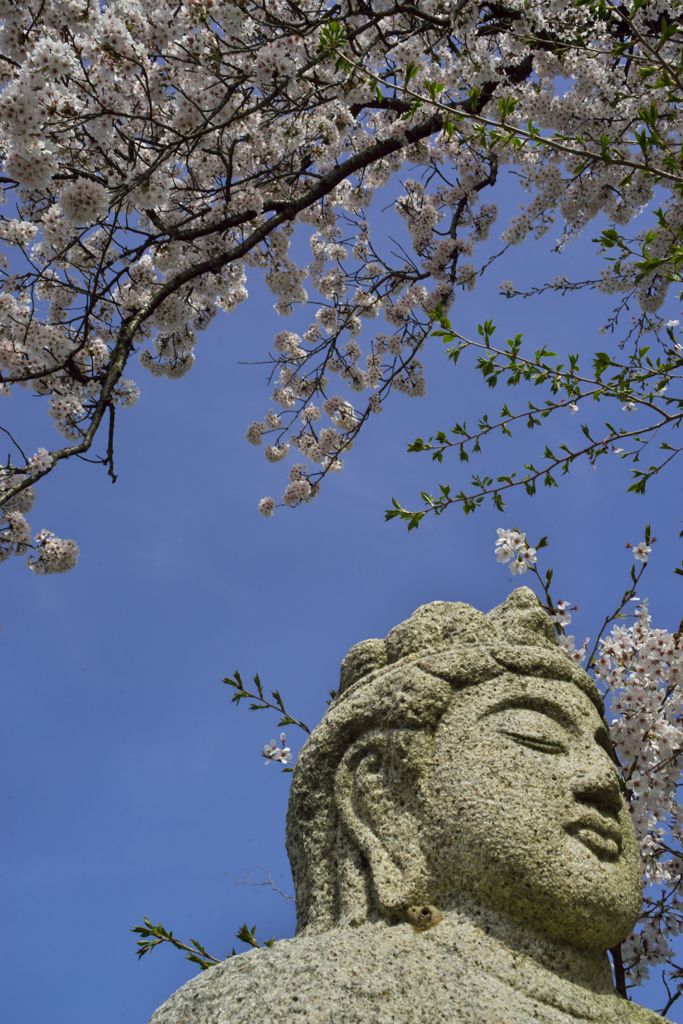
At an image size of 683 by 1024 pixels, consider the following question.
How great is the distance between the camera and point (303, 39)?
16.9 ft

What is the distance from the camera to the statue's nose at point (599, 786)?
2557mm

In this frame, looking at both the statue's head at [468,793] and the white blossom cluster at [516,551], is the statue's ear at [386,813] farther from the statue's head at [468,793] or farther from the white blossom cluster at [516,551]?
the white blossom cluster at [516,551]

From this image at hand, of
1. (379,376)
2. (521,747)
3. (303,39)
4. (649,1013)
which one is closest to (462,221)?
(379,376)

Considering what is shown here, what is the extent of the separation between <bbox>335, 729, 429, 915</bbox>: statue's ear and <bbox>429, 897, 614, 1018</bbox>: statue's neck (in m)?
0.13

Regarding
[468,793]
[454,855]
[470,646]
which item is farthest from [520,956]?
[470,646]

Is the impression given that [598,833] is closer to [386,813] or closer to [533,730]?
[533,730]

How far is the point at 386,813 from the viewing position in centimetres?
267

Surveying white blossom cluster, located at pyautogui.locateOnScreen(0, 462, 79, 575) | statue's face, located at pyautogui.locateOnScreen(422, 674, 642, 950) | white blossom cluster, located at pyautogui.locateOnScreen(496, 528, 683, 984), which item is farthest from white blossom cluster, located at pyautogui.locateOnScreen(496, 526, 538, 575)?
white blossom cluster, located at pyautogui.locateOnScreen(0, 462, 79, 575)

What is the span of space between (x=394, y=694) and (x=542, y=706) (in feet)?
1.49

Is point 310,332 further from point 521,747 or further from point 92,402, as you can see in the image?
point 521,747

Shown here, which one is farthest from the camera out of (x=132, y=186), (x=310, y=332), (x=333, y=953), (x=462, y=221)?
(x=310, y=332)

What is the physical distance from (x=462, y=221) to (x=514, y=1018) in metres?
6.61

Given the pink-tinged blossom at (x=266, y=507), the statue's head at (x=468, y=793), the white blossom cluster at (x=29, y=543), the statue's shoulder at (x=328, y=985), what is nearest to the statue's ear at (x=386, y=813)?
the statue's head at (x=468, y=793)

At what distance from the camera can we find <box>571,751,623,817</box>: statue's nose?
2.56m
